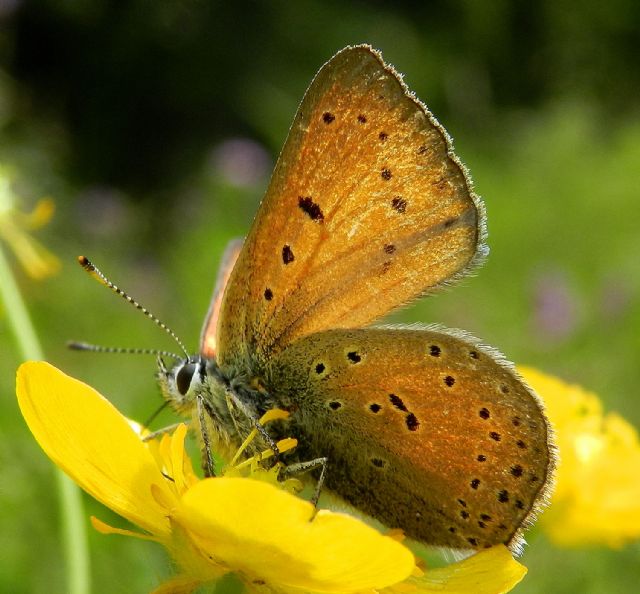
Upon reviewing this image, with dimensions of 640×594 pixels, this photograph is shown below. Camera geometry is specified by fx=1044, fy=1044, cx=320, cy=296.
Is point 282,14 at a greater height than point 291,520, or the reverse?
point 282,14

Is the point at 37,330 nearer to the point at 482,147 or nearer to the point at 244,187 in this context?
the point at 244,187

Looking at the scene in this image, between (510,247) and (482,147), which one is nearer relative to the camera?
(510,247)

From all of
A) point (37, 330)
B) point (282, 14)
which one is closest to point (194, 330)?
point (37, 330)

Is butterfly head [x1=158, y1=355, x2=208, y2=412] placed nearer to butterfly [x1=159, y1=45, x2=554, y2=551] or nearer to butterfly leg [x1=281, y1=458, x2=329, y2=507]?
butterfly [x1=159, y1=45, x2=554, y2=551]

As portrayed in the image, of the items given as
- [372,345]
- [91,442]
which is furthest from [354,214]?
[91,442]

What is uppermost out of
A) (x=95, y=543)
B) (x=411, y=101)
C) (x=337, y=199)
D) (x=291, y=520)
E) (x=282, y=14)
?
(x=282, y=14)

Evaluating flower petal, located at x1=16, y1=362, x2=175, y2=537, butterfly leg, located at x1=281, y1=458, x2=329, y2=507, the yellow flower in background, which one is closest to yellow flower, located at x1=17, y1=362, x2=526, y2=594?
flower petal, located at x1=16, y1=362, x2=175, y2=537
